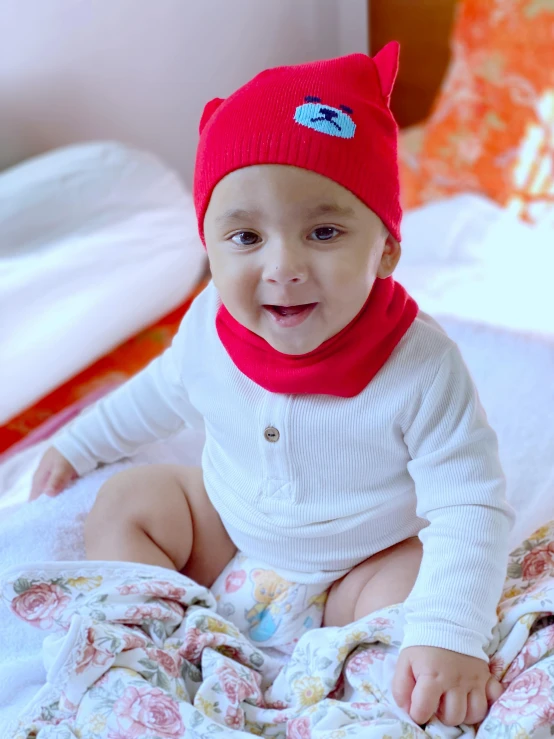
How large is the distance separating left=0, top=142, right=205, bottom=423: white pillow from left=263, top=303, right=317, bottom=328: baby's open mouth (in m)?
0.65

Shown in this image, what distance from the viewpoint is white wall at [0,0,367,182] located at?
1740 mm

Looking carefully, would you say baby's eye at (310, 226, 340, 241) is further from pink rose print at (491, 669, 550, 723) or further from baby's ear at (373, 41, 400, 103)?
pink rose print at (491, 669, 550, 723)

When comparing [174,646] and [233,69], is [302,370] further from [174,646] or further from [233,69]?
[233,69]

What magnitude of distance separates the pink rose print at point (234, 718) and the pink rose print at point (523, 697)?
24cm

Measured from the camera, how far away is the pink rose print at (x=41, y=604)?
901mm

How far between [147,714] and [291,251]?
45cm

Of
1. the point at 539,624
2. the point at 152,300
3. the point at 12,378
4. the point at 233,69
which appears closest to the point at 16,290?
the point at 12,378

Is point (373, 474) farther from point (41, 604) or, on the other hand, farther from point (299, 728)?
point (41, 604)

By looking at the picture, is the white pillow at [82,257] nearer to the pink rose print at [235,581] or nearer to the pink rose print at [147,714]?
the pink rose print at [235,581]

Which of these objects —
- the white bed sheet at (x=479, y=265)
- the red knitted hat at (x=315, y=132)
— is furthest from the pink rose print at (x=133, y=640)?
the white bed sheet at (x=479, y=265)

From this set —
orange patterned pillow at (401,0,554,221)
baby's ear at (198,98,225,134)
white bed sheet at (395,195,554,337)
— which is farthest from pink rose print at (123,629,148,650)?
orange patterned pillow at (401,0,554,221)

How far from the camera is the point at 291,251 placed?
789mm

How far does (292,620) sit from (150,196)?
936 mm

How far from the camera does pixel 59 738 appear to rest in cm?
79
